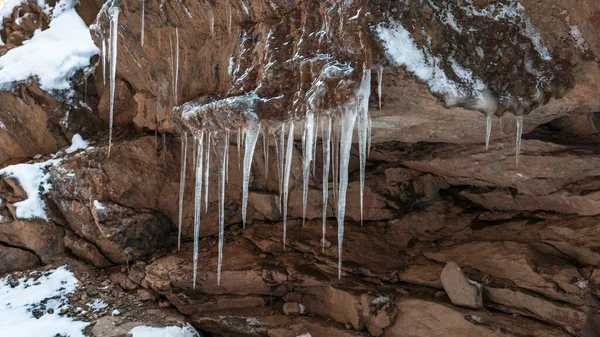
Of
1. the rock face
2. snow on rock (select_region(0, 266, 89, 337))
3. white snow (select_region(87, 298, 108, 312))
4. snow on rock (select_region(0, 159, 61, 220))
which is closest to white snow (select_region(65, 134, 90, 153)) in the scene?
the rock face

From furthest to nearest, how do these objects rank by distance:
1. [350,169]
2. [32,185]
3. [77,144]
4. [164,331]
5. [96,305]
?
1. [77,144]
2. [32,185]
3. [350,169]
4. [96,305]
5. [164,331]

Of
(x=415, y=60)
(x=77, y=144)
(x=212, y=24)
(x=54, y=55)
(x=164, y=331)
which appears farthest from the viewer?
(x=54, y=55)

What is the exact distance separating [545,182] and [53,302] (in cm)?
647

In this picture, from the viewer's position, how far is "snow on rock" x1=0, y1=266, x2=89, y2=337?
514 centimetres

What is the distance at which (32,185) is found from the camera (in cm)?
645

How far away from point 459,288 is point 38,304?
5.47 m

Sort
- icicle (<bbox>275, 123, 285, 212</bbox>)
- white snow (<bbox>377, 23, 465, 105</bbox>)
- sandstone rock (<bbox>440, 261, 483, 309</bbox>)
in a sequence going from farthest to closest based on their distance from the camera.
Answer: sandstone rock (<bbox>440, 261, 483, 309</bbox>)
icicle (<bbox>275, 123, 285, 212</bbox>)
white snow (<bbox>377, 23, 465, 105</bbox>)

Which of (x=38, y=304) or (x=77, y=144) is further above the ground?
(x=77, y=144)

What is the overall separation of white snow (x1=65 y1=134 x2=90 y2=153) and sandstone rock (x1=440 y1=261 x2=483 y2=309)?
18.8 ft

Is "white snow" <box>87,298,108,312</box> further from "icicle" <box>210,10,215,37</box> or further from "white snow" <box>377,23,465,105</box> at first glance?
"white snow" <box>377,23,465,105</box>

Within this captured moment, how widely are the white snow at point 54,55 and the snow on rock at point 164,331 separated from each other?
4.32 m

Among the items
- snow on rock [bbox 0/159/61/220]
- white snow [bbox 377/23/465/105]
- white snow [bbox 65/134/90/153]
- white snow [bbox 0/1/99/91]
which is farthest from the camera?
white snow [bbox 0/1/99/91]

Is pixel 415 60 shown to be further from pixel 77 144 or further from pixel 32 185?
pixel 32 185

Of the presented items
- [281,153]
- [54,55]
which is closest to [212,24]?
[281,153]
